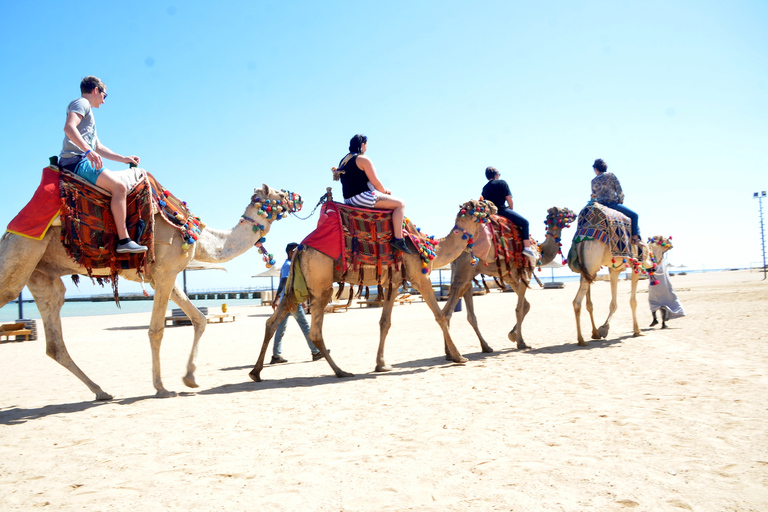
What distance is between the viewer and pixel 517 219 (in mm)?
10039

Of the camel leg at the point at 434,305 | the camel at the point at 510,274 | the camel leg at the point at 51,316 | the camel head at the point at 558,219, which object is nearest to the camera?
the camel leg at the point at 51,316

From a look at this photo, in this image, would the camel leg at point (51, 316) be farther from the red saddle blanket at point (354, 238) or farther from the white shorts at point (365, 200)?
the white shorts at point (365, 200)

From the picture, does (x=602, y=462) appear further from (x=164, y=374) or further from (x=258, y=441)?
(x=164, y=374)

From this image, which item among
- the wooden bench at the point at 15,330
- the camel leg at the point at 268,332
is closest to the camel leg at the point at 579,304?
the camel leg at the point at 268,332

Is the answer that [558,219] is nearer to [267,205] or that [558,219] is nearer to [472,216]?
[472,216]

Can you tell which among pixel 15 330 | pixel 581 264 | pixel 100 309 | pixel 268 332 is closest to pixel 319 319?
pixel 268 332

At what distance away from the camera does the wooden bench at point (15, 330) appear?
18.4 metres

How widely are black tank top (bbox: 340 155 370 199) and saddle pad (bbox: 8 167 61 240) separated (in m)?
3.74

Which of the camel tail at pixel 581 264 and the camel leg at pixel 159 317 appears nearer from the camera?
the camel leg at pixel 159 317

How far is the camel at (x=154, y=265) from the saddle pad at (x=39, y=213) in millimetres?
119


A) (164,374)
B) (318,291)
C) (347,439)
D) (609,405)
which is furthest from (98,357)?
(609,405)

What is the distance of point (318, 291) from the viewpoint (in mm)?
7277

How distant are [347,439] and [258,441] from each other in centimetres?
76

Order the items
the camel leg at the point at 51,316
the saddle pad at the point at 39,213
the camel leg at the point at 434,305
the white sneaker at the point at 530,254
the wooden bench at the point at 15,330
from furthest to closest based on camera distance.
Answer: the wooden bench at the point at 15,330 < the white sneaker at the point at 530,254 < the camel leg at the point at 434,305 < the camel leg at the point at 51,316 < the saddle pad at the point at 39,213
